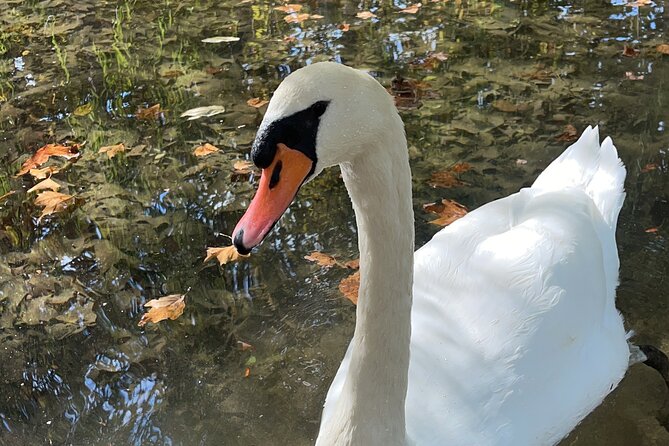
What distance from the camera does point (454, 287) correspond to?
9.80 feet

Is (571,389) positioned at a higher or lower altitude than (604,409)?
higher

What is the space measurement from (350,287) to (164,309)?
0.92 meters

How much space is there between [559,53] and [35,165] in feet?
12.9

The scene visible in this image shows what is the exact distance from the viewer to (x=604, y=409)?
3.12 m

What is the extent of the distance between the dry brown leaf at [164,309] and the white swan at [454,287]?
3.84ft

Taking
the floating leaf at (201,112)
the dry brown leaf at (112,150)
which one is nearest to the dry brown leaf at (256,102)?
the floating leaf at (201,112)

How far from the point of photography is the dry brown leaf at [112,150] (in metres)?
5.15

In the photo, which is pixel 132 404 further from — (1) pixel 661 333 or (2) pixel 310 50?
(2) pixel 310 50

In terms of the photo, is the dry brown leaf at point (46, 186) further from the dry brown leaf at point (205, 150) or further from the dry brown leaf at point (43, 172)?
the dry brown leaf at point (205, 150)

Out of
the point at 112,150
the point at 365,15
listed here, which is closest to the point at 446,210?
the point at 112,150

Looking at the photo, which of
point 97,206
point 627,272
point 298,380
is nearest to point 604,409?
point 627,272

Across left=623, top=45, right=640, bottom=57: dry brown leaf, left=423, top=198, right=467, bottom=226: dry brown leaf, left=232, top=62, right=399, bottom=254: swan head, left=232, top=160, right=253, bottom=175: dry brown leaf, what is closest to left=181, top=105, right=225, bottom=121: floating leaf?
left=232, top=160, right=253, bottom=175: dry brown leaf

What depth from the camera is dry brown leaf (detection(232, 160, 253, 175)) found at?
486 centimetres

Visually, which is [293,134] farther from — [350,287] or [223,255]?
[223,255]
